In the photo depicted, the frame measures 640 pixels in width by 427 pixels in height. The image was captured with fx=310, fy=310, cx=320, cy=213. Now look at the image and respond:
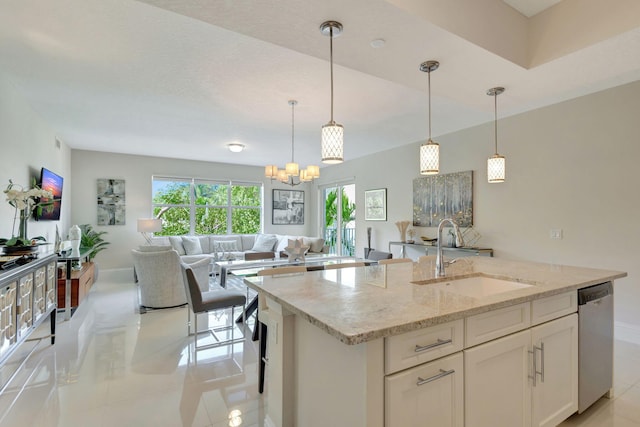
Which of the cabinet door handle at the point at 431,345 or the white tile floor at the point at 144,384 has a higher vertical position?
the cabinet door handle at the point at 431,345

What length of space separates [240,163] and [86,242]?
3.49 meters

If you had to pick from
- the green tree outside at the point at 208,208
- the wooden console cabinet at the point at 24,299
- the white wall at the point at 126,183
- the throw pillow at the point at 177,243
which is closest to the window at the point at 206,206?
the green tree outside at the point at 208,208

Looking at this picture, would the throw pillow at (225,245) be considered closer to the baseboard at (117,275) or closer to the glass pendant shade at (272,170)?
the baseboard at (117,275)

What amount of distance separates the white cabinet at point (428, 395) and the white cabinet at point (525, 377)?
72mm

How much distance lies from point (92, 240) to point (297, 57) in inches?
215

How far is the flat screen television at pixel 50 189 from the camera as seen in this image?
3.96 meters

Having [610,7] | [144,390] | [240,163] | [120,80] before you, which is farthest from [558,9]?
[240,163]

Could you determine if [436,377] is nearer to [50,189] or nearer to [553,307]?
[553,307]

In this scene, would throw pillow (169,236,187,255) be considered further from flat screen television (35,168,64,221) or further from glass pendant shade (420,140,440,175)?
glass pendant shade (420,140,440,175)

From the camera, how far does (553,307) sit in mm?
1732

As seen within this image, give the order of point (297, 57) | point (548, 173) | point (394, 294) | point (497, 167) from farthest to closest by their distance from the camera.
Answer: point (548, 173), point (497, 167), point (297, 57), point (394, 294)

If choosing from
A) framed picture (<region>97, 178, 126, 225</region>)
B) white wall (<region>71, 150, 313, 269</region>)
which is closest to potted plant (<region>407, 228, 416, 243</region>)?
white wall (<region>71, 150, 313, 269</region>)

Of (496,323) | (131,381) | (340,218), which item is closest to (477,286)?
(496,323)

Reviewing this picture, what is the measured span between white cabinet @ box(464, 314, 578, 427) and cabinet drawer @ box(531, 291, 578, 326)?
4cm
